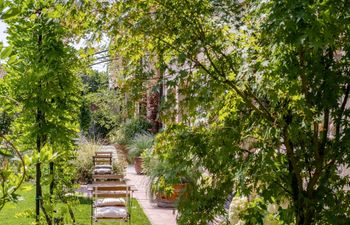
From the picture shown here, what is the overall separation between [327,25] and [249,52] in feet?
2.40

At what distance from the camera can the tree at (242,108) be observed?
9.02 ft

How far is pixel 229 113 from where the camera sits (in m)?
3.13

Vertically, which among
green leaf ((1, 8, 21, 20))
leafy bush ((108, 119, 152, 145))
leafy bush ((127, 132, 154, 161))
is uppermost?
leafy bush ((108, 119, 152, 145))

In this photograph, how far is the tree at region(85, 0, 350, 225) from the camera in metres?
2.75

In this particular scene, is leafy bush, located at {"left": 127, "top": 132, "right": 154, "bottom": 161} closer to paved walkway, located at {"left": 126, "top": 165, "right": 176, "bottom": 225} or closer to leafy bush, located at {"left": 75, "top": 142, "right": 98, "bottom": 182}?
leafy bush, located at {"left": 75, "top": 142, "right": 98, "bottom": 182}

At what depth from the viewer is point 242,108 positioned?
3.10 meters

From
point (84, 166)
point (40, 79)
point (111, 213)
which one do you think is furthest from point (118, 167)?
point (40, 79)

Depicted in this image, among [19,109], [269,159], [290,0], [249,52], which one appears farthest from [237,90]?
[19,109]

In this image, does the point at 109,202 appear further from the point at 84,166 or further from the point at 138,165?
the point at 138,165

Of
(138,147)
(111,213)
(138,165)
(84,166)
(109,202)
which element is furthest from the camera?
(138,147)

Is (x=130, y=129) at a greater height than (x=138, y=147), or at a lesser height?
greater

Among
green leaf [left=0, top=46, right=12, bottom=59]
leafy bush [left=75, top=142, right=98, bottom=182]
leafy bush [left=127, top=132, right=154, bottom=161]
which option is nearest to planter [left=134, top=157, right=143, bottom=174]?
leafy bush [left=127, top=132, right=154, bottom=161]

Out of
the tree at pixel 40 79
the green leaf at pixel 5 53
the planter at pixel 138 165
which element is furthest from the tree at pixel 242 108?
the planter at pixel 138 165

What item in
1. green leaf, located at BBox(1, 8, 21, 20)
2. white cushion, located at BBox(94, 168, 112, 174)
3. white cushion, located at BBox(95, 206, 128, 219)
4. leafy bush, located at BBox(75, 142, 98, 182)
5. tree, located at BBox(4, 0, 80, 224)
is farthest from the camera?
leafy bush, located at BBox(75, 142, 98, 182)
